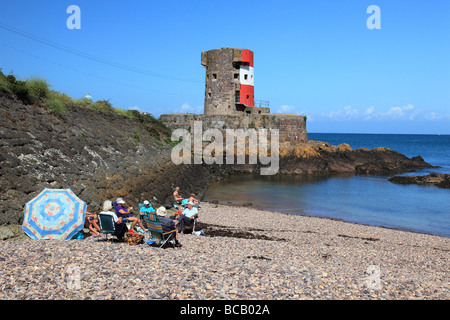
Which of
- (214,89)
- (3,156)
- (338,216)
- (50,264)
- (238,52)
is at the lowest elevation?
(338,216)

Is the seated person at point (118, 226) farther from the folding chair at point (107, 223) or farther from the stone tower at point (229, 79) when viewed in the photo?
the stone tower at point (229, 79)

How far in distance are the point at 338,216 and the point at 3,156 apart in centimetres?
1420

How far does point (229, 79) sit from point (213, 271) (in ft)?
105

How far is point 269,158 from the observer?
36.6m

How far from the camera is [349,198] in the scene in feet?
78.4

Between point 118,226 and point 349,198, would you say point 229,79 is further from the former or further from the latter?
point 118,226

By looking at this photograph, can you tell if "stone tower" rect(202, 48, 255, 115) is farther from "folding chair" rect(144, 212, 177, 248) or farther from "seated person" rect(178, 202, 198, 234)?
"folding chair" rect(144, 212, 177, 248)

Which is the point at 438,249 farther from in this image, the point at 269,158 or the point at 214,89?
the point at 214,89

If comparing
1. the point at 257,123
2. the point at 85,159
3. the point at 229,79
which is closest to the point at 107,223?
the point at 85,159

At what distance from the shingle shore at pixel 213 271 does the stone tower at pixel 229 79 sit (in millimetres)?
28078

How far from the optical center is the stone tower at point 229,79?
37.4 metres

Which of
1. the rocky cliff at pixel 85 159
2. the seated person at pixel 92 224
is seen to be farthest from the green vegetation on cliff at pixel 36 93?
the seated person at pixel 92 224

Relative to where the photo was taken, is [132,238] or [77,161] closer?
[132,238]
